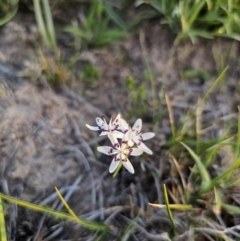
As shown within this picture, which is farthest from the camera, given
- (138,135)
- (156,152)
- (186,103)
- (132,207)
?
(186,103)

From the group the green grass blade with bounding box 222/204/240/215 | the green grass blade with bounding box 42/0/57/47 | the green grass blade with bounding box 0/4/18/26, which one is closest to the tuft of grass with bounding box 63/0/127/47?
the green grass blade with bounding box 42/0/57/47

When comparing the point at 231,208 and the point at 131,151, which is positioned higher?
the point at 131,151

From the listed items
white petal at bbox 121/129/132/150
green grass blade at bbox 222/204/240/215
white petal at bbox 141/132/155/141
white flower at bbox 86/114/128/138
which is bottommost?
green grass blade at bbox 222/204/240/215

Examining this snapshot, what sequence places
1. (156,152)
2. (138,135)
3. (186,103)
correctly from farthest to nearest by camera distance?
(186,103) < (156,152) < (138,135)

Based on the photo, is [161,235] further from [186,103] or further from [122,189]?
[186,103]

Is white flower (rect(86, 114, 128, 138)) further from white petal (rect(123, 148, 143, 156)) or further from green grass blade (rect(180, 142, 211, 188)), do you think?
green grass blade (rect(180, 142, 211, 188))

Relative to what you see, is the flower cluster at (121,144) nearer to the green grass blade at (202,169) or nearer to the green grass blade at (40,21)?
the green grass blade at (202,169)

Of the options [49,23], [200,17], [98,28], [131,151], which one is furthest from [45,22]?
[131,151]

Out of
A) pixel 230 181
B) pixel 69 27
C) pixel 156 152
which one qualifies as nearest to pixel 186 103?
pixel 156 152

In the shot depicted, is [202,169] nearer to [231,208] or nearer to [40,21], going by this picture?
[231,208]

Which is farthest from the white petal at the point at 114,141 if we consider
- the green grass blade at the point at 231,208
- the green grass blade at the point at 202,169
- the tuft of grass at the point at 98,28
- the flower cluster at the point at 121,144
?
the tuft of grass at the point at 98,28

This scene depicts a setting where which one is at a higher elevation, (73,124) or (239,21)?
(239,21)
